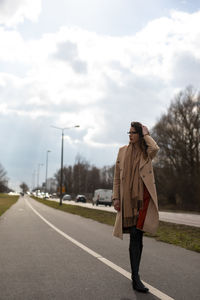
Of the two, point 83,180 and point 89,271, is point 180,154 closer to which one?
point 89,271

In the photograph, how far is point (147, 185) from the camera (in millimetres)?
4879

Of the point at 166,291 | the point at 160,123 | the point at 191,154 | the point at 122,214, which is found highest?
the point at 160,123

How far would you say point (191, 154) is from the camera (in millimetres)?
41156

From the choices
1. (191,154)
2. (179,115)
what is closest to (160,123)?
(179,115)

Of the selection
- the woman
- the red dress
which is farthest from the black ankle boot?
the red dress

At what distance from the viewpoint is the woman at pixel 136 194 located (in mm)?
4836

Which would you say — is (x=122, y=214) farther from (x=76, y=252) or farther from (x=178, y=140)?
(x=178, y=140)

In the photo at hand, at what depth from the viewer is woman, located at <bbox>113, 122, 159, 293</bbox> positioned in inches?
190

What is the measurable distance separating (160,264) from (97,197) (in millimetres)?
44554

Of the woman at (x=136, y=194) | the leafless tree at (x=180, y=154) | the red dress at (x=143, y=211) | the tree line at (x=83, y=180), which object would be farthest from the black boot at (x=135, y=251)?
the tree line at (x=83, y=180)

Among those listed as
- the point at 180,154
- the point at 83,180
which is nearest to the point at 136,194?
the point at 180,154

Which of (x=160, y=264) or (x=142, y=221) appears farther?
(x=160, y=264)

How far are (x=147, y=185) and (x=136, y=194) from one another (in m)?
0.18

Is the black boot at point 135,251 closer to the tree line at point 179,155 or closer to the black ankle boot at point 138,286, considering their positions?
the black ankle boot at point 138,286
